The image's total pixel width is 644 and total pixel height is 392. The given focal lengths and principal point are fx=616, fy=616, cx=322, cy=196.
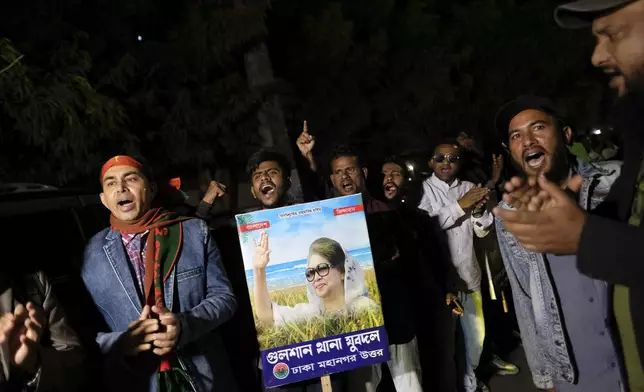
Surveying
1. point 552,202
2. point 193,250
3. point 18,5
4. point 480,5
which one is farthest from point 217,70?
point 552,202

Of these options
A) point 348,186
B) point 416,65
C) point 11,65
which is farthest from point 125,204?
point 416,65

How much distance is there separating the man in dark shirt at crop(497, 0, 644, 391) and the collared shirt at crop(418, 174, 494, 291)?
2.98 metres

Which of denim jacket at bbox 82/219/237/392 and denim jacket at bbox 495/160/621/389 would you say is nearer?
denim jacket at bbox 495/160/621/389

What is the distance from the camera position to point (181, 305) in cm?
308

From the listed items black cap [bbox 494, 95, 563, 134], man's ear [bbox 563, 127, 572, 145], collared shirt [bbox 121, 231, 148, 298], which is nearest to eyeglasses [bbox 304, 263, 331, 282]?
collared shirt [bbox 121, 231, 148, 298]

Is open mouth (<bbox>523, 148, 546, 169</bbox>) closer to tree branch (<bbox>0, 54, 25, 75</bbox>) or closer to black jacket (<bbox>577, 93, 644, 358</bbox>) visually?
black jacket (<bbox>577, 93, 644, 358</bbox>)

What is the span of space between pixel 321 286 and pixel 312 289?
5cm

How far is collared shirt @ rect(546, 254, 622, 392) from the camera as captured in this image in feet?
8.80

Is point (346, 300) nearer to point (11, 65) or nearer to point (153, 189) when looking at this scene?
point (153, 189)

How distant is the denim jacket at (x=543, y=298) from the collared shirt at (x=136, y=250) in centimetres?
181

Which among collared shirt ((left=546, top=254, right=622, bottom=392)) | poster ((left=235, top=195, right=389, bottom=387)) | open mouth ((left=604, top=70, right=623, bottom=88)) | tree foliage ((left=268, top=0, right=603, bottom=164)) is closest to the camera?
open mouth ((left=604, top=70, right=623, bottom=88))

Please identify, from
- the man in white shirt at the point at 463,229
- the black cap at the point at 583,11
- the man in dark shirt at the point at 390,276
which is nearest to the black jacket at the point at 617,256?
the black cap at the point at 583,11

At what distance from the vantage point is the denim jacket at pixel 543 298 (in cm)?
275

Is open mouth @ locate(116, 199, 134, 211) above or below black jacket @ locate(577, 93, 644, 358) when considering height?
above
